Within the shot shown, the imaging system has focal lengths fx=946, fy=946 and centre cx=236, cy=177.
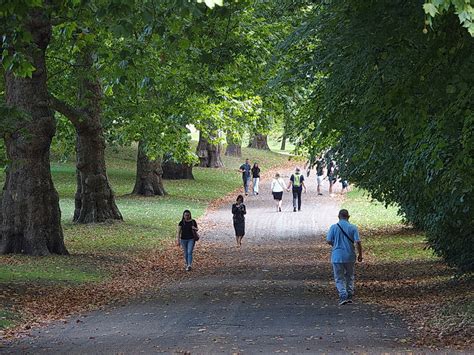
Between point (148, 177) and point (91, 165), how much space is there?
47.1ft

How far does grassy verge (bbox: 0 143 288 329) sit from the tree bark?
2.22 feet

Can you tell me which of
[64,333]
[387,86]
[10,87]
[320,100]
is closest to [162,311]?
[64,333]

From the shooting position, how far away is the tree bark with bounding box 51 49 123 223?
28.4 meters

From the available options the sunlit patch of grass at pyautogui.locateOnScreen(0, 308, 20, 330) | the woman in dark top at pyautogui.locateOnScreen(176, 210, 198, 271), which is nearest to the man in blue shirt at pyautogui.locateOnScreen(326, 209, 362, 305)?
the sunlit patch of grass at pyautogui.locateOnScreen(0, 308, 20, 330)

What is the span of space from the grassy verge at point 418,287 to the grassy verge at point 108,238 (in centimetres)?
560

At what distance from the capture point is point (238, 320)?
14.2 m

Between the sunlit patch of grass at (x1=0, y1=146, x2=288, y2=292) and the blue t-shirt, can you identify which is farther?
the sunlit patch of grass at (x1=0, y1=146, x2=288, y2=292)

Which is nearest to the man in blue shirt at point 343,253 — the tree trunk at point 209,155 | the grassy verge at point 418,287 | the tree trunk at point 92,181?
the grassy verge at point 418,287

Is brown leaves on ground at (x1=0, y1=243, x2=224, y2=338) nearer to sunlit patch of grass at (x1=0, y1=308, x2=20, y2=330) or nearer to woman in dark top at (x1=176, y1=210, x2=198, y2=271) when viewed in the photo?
sunlit patch of grass at (x1=0, y1=308, x2=20, y2=330)

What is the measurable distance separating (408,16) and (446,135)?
1.66m

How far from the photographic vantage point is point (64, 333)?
43.8 ft

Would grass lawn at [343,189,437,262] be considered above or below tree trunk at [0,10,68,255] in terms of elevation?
below

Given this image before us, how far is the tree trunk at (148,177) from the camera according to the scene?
43750 millimetres

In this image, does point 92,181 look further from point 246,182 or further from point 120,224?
point 246,182
